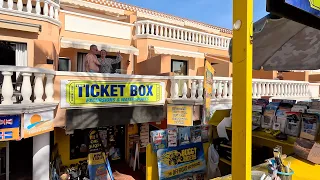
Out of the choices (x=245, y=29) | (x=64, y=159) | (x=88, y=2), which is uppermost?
(x=88, y=2)

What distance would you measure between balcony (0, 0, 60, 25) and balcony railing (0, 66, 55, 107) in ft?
10.5

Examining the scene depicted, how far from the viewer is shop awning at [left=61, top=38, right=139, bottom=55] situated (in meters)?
8.02

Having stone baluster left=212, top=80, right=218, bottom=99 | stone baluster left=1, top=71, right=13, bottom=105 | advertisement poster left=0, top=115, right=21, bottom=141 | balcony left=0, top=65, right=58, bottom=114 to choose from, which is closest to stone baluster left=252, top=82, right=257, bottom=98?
stone baluster left=212, top=80, right=218, bottom=99

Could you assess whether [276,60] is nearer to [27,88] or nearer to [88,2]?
[27,88]

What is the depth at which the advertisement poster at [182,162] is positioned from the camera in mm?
3754

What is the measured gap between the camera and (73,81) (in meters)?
5.35

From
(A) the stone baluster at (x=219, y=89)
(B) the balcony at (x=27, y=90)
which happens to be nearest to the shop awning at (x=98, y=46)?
(B) the balcony at (x=27, y=90)

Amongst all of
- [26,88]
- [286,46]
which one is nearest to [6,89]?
[26,88]

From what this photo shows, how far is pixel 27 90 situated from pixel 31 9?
13.9ft

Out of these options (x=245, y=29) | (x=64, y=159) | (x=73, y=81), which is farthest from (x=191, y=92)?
(x=64, y=159)

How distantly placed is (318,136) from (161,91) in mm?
4617

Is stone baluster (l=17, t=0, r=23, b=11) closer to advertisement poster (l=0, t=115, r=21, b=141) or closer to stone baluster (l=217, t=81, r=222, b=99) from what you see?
advertisement poster (l=0, t=115, r=21, b=141)

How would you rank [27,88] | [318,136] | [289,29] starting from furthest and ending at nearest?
[27,88]
[289,29]
[318,136]

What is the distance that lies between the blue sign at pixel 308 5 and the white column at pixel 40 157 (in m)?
5.59
